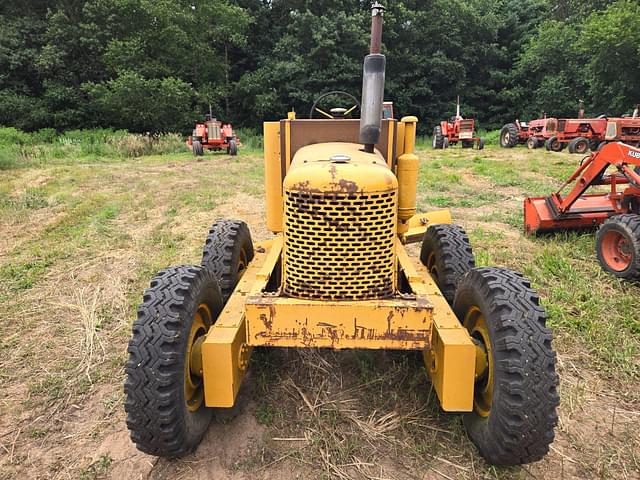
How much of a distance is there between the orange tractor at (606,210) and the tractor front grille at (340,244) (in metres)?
3.72

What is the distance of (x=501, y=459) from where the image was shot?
248 centimetres

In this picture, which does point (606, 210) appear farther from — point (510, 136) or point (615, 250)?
point (510, 136)

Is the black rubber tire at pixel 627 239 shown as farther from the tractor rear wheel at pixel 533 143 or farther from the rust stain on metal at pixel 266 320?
the tractor rear wheel at pixel 533 143

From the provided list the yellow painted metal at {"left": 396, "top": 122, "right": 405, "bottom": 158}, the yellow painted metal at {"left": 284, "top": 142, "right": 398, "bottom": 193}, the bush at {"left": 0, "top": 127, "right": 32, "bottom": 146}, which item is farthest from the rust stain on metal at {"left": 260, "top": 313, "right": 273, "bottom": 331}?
the bush at {"left": 0, "top": 127, "right": 32, "bottom": 146}

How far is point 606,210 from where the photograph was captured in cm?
655

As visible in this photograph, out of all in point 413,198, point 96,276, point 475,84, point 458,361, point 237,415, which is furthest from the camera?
point 475,84

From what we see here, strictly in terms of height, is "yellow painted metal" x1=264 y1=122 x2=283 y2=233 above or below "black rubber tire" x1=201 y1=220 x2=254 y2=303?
above

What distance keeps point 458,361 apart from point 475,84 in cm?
3614

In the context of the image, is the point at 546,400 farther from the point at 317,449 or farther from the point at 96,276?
the point at 96,276

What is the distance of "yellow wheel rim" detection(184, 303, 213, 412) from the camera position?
2696 millimetres

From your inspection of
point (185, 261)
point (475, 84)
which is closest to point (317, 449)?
point (185, 261)

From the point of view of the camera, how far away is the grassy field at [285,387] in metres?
2.69

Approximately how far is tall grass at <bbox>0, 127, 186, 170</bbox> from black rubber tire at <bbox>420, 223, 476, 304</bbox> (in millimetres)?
13624

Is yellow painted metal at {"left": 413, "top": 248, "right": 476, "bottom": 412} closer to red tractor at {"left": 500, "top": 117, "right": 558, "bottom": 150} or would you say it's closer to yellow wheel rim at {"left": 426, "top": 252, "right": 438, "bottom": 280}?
yellow wheel rim at {"left": 426, "top": 252, "right": 438, "bottom": 280}
